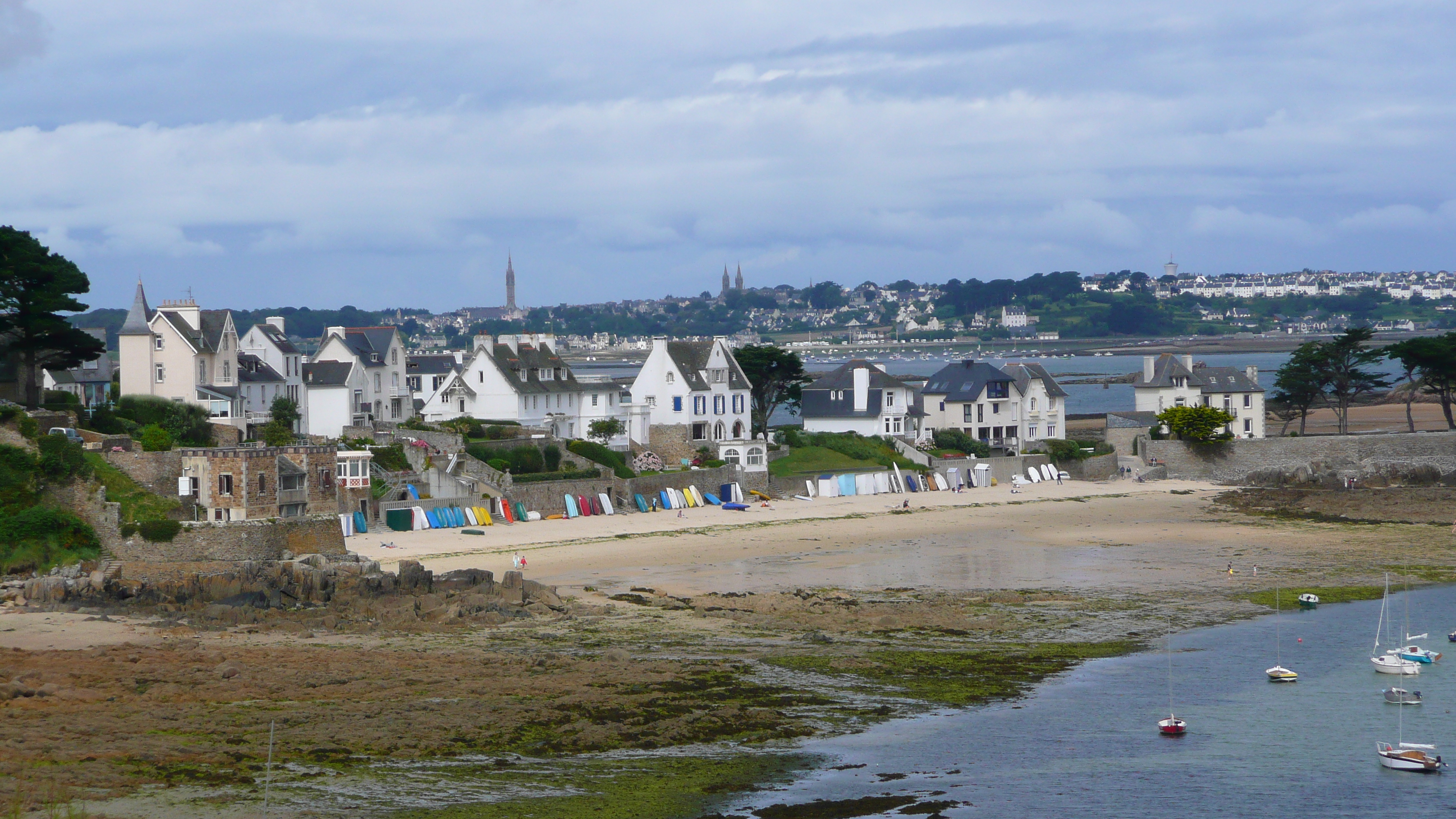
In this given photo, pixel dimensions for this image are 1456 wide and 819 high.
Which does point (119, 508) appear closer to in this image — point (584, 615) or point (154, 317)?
point (584, 615)

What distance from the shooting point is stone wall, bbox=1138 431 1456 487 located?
197 ft

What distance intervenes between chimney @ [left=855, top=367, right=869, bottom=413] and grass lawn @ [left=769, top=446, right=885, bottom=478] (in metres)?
4.53

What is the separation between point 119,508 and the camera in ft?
116

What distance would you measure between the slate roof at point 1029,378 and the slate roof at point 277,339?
3272 centimetres

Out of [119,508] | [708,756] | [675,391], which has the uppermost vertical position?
[675,391]

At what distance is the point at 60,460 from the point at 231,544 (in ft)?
17.9

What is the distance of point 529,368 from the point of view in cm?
5775

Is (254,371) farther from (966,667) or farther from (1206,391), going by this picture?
(1206,391)

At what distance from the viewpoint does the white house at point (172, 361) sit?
49.8m

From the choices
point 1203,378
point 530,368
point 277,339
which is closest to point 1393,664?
point 530,368

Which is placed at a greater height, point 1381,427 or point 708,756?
point 1381,427

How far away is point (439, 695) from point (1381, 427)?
6683 cm

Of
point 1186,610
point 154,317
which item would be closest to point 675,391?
point 154,317

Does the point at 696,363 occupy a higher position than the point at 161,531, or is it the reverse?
the point at 696,363
